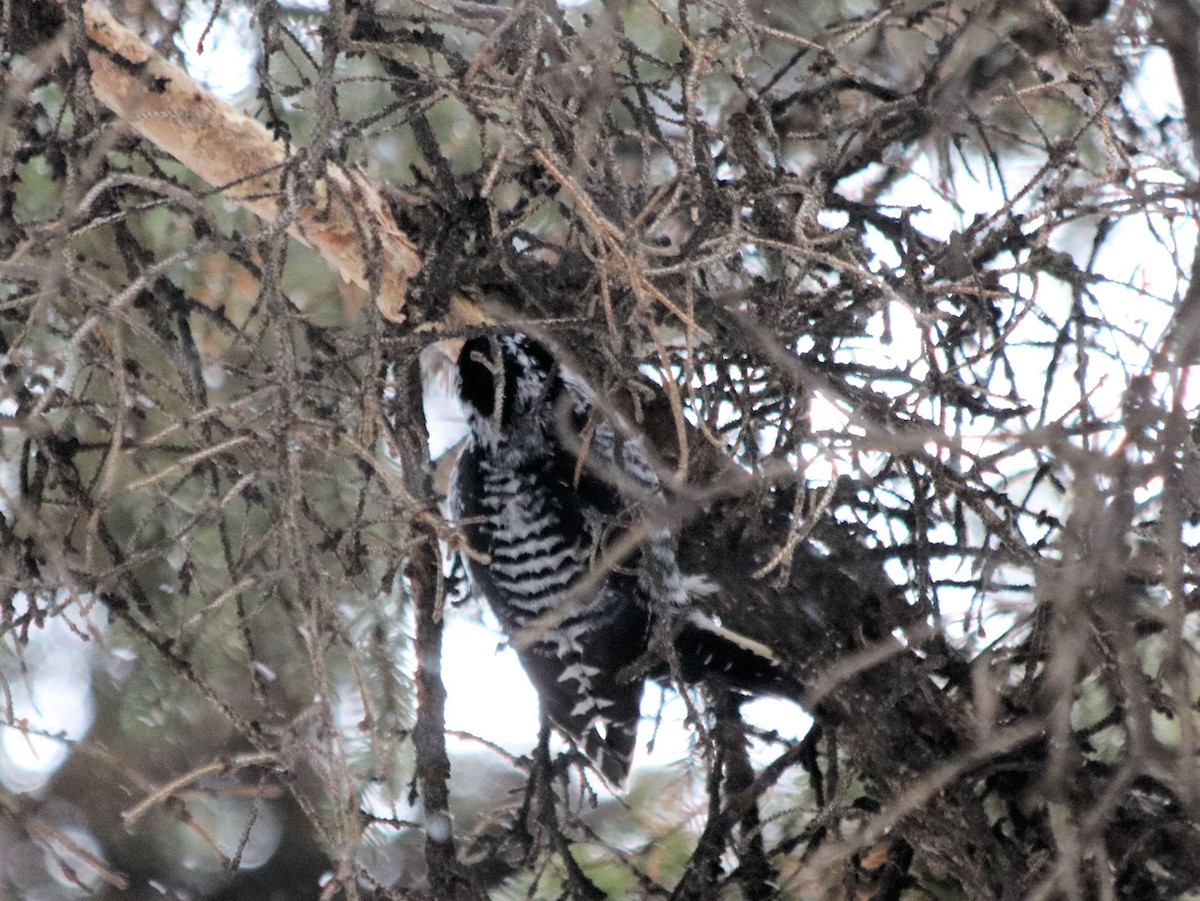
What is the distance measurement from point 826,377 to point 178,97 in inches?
59.5

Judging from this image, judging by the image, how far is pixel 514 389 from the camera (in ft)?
11.9

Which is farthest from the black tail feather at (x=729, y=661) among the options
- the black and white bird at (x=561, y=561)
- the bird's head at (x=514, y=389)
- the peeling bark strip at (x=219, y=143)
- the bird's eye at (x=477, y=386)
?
the peeling bark strip at (x=219, y=143)

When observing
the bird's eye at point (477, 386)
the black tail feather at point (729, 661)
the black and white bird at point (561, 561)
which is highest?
the bird's eye at point (477, 386)

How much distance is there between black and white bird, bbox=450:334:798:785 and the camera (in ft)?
10.1

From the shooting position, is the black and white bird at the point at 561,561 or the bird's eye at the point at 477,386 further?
the bird's eye at the point at 477,386

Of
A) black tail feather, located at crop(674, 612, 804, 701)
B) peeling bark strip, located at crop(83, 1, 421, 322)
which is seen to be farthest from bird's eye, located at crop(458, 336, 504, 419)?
black tail feather, located at crop(674, 612, 804, 701)

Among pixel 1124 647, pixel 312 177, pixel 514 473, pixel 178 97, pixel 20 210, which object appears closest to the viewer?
pixel 1124 647

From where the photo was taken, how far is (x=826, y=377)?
199cm

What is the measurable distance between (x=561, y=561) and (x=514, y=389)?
566 millimetres

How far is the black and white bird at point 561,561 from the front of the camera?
121 inches

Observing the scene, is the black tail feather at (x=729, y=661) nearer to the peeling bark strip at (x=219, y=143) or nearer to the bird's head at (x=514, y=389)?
the bird's head at (x=514, y=389)

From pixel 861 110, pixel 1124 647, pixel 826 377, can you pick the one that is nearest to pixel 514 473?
pixel 861 110

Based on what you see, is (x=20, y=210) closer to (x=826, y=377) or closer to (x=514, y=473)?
(x=514, y=473)

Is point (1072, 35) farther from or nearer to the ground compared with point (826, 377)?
farther from the ground
